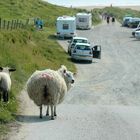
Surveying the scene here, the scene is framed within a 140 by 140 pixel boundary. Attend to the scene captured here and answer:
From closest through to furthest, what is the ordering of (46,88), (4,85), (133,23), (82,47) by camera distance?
(46,88) → (4,85) → (82,47) → (133,23)

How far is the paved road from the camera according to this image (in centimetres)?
1856

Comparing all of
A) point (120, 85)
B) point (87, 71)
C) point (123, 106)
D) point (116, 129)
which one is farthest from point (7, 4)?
point (116, 129)

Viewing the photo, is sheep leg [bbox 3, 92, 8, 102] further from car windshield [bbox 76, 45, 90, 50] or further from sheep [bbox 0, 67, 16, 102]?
car windshield [bbox 76, 45, 90, 50]

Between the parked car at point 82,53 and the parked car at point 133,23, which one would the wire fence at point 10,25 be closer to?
the parked car at point 82,53

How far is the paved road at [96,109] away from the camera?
60.9 ft

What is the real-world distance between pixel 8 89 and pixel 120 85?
16.9 metres

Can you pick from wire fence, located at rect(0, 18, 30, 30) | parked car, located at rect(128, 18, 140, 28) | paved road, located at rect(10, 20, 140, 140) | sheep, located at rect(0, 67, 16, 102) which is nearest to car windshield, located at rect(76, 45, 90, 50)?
paved road, located at rect(10, 20, 140, 140)

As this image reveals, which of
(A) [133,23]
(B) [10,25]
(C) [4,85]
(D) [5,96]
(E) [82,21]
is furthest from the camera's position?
(A) [133,23]

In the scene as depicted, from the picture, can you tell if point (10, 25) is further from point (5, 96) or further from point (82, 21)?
point (5, 96)

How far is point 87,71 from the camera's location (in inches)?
1885

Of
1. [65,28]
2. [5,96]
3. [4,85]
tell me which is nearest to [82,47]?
[65,28]

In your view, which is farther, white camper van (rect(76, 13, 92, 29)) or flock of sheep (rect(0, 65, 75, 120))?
white camper van (rect(76, 13, 92, 29))

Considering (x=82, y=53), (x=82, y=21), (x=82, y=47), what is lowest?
(x=82, y=53)

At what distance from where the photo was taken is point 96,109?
25.7m
